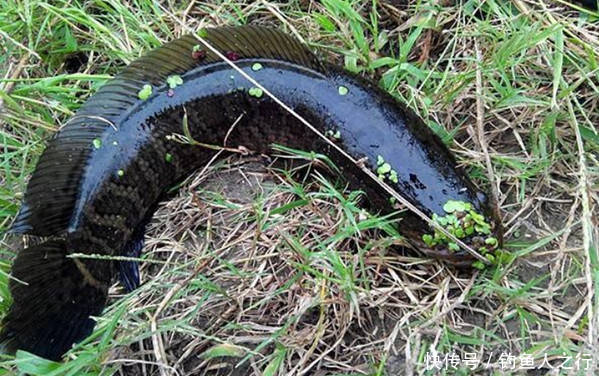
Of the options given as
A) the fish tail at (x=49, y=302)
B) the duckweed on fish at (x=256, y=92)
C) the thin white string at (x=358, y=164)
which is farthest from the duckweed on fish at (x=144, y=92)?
the fish tail at (x=49, y=302)

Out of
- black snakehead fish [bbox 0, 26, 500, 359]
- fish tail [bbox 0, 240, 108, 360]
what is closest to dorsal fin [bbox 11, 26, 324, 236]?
black snakehead fish [bbox 0, 26, 500, 359]

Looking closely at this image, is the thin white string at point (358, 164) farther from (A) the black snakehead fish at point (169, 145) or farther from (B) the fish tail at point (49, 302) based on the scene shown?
(B) the fish tail at point (49, 302)

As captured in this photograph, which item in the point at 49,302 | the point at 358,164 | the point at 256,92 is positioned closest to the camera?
the point at 49,302

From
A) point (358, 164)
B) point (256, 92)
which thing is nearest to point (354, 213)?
point (358, 164)

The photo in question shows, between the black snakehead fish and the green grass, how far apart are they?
0.47 ft

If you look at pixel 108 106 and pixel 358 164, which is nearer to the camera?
pixel 358 164

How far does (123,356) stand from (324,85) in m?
1.50

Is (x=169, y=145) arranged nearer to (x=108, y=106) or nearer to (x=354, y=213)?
(x=108, y=106)

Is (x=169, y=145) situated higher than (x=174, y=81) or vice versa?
(x=174, y=81)

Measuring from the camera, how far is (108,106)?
3.19 m

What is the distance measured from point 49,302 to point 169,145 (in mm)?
887

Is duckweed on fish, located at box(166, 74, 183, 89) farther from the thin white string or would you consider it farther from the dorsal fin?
the thin white string

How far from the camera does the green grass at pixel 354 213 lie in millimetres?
2779

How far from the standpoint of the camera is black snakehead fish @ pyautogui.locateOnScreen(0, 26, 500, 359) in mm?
2895
